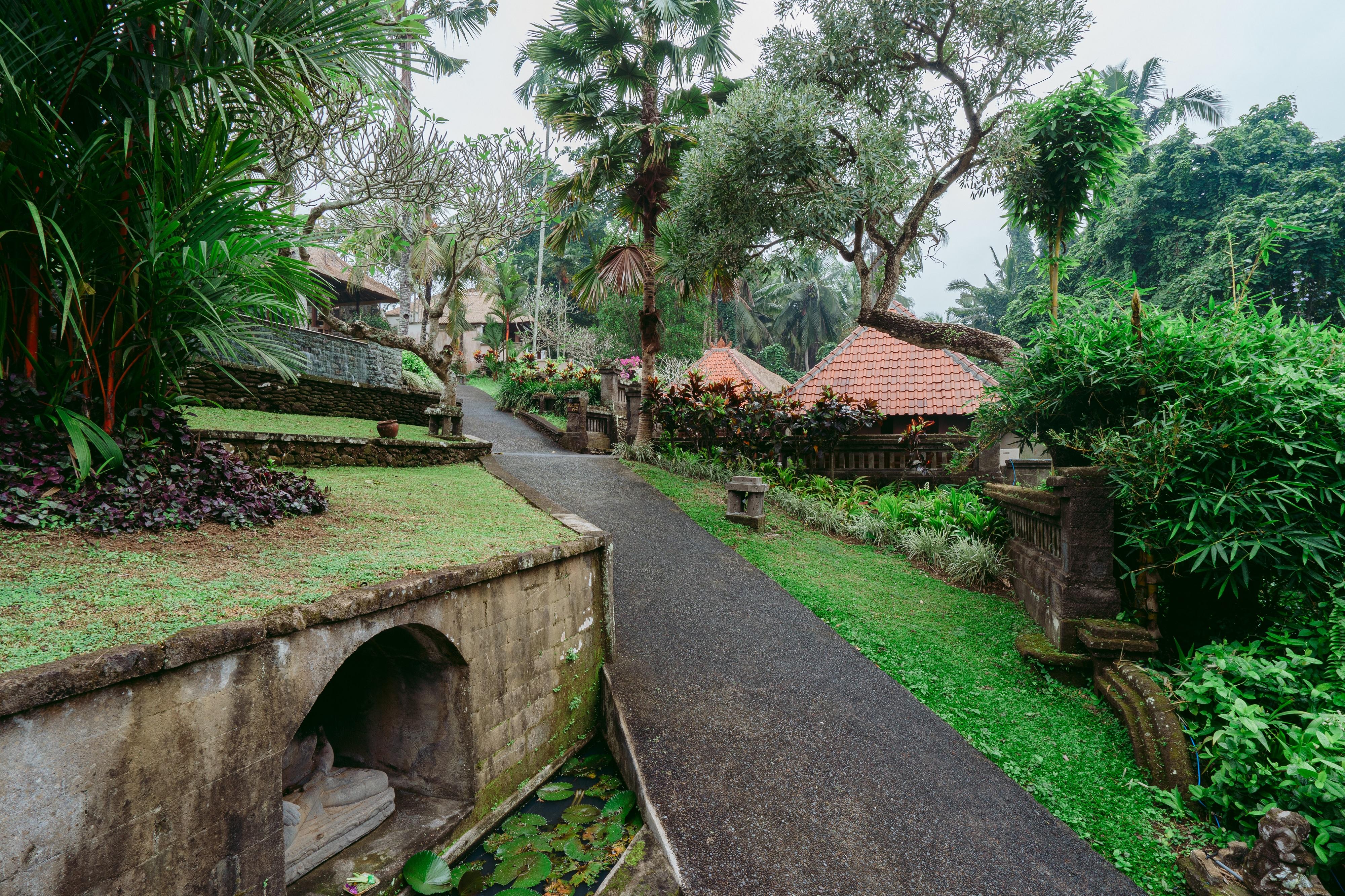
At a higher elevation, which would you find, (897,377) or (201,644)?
(897,377)

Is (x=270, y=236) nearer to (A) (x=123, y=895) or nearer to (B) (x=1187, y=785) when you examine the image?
(A) (x=123, y=895)

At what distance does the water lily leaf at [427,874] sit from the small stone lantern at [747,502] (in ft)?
18.4

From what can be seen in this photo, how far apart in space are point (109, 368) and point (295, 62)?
7.15ft

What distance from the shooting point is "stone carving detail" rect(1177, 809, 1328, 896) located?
2576 millimetres

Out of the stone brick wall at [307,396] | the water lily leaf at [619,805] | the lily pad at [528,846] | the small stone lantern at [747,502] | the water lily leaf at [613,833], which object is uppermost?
the stone brick wall at [307,396]

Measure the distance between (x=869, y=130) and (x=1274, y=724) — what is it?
6.92 m

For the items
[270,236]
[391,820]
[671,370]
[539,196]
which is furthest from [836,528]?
[671,370]

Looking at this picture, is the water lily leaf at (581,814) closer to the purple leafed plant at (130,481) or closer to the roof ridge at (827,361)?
the purple leafed plant at (130,481)

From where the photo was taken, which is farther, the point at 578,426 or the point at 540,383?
the point at 540,383

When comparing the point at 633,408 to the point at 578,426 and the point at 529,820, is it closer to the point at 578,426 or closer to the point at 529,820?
the point at 578,426

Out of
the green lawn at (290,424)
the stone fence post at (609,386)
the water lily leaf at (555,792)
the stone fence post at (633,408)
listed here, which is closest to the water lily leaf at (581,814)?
the water lily leaf at (555,792)

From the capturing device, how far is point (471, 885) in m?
2.92

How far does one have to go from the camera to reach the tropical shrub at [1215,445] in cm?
360

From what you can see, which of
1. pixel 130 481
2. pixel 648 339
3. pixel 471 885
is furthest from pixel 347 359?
pixel 471 885
